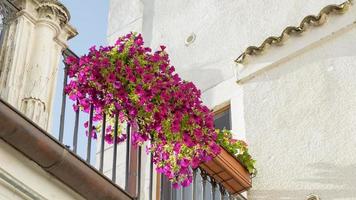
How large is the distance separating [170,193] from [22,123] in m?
3.50

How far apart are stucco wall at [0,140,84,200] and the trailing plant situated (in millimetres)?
1365

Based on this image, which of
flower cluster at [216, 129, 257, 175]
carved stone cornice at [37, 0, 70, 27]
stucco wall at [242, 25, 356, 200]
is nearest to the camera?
carved stone cornice at [37, 0, 70, 27]

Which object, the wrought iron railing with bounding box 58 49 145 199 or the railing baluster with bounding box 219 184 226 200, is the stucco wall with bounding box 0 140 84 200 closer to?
the wrought iron railing with bounding box 58 49 145 199

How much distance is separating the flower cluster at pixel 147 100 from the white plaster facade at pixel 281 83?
1.24 metres

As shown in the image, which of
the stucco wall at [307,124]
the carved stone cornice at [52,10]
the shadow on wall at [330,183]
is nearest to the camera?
the carved stone cornice at [52,10]

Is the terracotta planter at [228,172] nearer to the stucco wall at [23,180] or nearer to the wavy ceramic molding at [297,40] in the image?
the wavy ceramic molding at [297,40]

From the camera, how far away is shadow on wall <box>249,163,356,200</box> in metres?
8.76

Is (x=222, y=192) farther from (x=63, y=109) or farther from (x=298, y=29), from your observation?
(x=63, y=109)

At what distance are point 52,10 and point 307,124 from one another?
313 centimetres

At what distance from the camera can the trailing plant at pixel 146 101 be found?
7.86 m

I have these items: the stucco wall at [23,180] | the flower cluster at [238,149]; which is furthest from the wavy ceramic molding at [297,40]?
the stucco wall at [23,180]

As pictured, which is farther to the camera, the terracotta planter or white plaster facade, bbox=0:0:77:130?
the terracotta planter

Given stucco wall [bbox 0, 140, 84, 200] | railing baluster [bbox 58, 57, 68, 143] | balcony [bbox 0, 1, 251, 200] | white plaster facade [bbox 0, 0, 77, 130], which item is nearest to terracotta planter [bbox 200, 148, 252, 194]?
balcony [bbox 0, 1, 251, 200]

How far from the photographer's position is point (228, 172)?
9.12 meters
